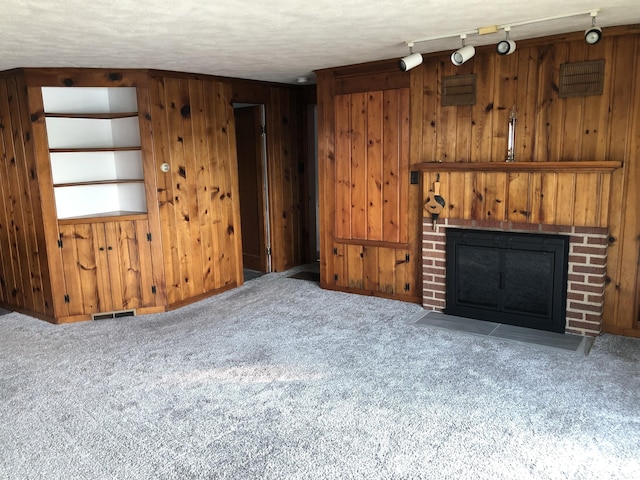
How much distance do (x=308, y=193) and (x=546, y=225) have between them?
324 centimetres

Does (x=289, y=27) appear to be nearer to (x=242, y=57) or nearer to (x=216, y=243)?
(x=242, y=57)

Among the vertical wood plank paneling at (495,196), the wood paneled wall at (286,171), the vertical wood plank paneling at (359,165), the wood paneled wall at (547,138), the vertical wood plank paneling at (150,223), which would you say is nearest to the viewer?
the wood paneled wall at (547,138)

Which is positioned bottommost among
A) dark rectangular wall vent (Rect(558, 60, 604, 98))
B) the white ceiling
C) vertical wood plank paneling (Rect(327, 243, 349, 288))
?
vertical wood plank paneling (Rect(327, 243, 349, 288))

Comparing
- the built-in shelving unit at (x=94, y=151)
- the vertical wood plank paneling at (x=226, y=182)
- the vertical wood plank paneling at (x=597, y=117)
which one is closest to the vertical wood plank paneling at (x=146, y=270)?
the built-in shelving unit at (x=94, y=151)

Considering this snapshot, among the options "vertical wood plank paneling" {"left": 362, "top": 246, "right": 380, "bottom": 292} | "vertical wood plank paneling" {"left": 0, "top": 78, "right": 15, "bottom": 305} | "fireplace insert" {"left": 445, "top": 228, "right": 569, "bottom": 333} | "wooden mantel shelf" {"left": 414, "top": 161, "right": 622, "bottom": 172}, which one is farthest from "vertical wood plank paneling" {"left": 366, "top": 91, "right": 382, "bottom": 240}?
"vertical wood plank paneling" {"left": 0, "top": 78, "right": 15, "bottom": 305}

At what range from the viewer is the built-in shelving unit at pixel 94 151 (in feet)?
15.3

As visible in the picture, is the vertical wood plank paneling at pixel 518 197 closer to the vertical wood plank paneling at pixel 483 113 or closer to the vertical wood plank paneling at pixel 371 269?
the vertical wood plank paneling at pixel 483 113

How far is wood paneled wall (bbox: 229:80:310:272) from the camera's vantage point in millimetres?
6094

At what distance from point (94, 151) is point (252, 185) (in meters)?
2.04

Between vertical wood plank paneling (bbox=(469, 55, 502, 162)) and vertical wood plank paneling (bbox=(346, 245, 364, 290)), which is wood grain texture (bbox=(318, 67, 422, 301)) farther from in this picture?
vertical wood plank paneling (bbox=(469, 55, 502, 162))

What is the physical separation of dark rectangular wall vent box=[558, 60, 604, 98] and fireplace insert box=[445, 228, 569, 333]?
107cm

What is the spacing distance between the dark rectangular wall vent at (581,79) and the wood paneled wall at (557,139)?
38mm

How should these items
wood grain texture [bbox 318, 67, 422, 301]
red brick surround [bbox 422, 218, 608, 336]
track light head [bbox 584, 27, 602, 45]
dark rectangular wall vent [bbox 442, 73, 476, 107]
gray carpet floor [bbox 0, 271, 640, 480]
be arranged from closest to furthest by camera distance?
1. gray carpet floor [bbox 0, 271, 640, 480]
2. track light head [bbox 584, 27, 602, 45]
3. red brick surround [bbox 422, 218, 608, 336]
4. dark rectangular wall vent [bbox 442, 73, 476, 107]
5. wood grain texture [bbox 318, 67, 422, 301]

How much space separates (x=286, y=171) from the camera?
20.6 ft
